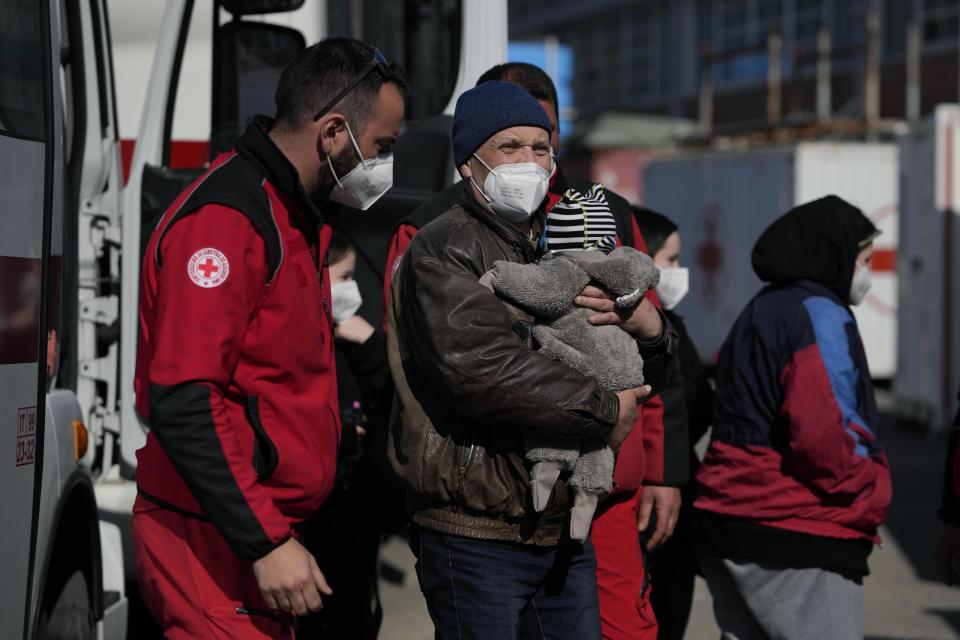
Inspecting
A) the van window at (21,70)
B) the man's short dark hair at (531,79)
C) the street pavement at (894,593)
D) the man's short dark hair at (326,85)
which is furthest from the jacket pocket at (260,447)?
the street pavement at (894,593)

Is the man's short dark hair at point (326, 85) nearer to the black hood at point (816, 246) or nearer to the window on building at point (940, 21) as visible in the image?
the black hood at point (816, 246)

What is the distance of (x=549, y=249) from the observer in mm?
2945

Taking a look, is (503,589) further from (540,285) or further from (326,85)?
(326,85)

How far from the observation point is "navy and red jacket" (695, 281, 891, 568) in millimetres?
3670

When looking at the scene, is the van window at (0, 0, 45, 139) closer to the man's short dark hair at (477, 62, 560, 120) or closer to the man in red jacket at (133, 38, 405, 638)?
the man in red jacket at (133, 38, 405, 638)

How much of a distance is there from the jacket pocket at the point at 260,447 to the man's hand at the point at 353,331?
1.67 metres

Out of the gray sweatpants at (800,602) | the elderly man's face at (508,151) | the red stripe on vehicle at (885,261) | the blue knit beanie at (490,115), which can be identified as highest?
the red stripe on vehicle at (885,261)

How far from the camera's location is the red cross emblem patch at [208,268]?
2627 millimetres

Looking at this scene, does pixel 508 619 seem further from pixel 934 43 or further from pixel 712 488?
pixel 934 43

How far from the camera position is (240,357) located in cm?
276

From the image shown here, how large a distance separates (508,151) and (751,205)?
46.7 ft

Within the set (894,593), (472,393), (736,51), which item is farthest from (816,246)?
(736,51)

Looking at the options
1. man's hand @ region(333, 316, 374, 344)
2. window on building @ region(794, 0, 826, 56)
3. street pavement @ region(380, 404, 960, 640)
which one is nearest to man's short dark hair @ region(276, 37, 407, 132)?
man's hand @ region(333, 316, 374, 344)

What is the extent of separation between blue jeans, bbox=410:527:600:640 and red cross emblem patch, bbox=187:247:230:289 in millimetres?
729
